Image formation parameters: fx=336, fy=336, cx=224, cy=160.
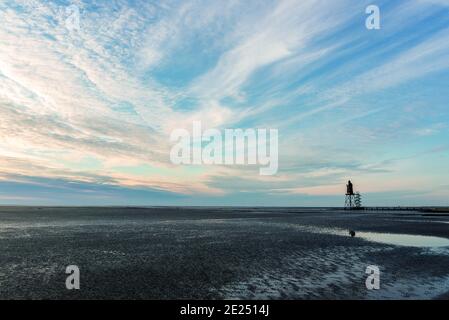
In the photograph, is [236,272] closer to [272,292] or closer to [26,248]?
[272,292]

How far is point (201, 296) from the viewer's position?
1795 cm
